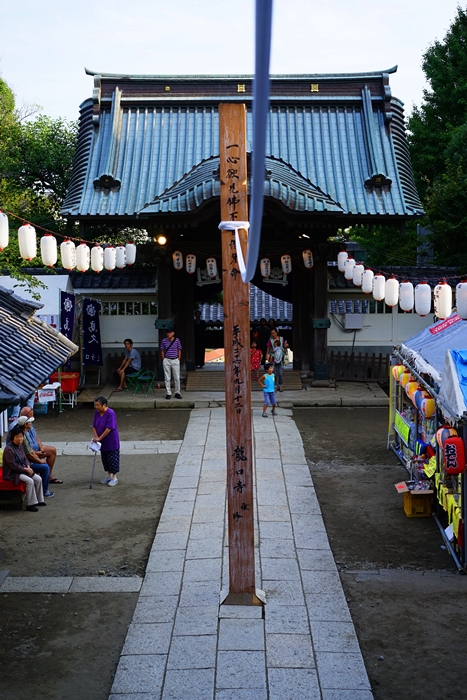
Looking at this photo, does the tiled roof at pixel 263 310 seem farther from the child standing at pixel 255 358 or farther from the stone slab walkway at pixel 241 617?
the stone slab walkway at pixel 241 617

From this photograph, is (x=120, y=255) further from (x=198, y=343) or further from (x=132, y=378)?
(x=198, y=343)

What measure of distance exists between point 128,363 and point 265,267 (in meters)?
4.35

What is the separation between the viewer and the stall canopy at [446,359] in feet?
30.0

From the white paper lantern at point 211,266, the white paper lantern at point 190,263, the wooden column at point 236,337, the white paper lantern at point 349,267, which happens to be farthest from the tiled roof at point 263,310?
the wooden column at point 236,337

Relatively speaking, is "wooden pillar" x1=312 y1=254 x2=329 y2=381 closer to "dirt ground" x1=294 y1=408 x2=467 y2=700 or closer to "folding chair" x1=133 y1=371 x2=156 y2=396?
"folding chair" x1=133 y1=371 x2=156 y2=396

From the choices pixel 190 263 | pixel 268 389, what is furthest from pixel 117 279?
pixel 268 389

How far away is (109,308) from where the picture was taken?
834 inches

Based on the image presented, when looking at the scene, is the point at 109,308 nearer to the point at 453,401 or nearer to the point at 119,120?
the point at 119,120

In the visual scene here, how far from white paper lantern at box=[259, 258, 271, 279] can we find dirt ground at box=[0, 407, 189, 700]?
7016mm

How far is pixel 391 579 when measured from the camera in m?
8.73

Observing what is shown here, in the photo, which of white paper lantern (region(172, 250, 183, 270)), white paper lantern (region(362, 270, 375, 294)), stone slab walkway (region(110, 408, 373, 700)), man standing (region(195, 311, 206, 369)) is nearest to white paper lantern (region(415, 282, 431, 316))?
white paper lantern (region(362, 270, 375, 294))

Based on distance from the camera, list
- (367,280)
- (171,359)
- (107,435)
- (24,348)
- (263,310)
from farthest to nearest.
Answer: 1. (263,310)
2. (171,359)
3. (367,280)
4. (107,435)
5. (24,348)

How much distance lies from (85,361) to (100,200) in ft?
14.5

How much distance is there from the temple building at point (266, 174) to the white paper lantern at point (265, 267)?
20cm
